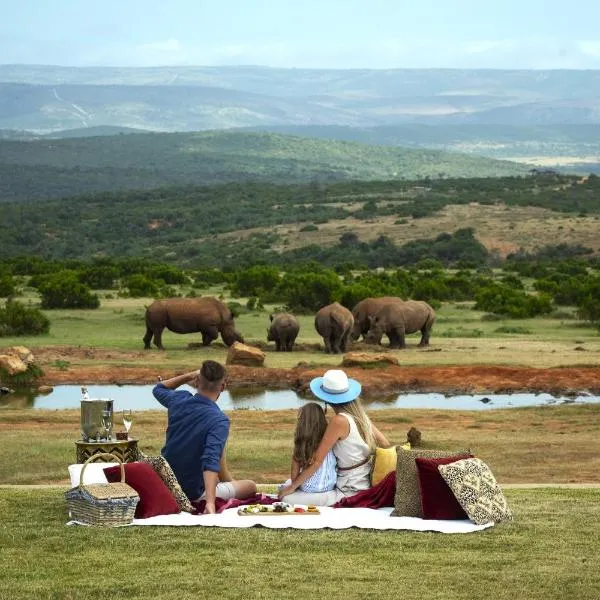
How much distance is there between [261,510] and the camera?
11883 mm

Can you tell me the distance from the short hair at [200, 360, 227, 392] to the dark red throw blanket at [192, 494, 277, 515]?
35.4 inches

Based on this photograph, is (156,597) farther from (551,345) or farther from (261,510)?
(551,345)

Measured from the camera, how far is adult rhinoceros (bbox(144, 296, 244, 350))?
33.3m

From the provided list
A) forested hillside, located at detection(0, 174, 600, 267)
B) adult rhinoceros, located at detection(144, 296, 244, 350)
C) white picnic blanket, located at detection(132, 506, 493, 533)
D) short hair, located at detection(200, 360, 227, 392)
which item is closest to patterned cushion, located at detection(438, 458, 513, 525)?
white picnic blanket, located at detection(132, 506, 493, 533)

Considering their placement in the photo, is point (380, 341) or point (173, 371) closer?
point (173, 371)

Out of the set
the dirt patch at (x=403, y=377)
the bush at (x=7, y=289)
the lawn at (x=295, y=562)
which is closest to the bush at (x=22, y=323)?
the dirt patch at (x=403, y=377)

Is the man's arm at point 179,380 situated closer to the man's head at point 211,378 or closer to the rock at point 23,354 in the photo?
the man's head at point 211,378

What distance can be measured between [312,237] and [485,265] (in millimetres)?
16863

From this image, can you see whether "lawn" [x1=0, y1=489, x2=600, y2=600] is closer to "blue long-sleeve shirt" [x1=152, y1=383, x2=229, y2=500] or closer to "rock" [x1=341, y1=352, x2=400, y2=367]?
"blue long-sleeve shirt" [x1=152, y1=383, x2=229, y2=500]

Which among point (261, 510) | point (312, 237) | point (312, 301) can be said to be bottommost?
point (312, 237)

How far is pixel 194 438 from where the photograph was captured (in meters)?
12.0

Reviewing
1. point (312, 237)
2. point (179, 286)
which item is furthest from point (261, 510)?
point (312, 237)

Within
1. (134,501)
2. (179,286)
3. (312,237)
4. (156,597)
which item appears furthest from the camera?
(312,237)

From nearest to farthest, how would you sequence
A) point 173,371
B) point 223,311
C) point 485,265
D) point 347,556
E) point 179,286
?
point 347,556 < point 173,371 < point 223,311 < point 179,286 < point 485,265
